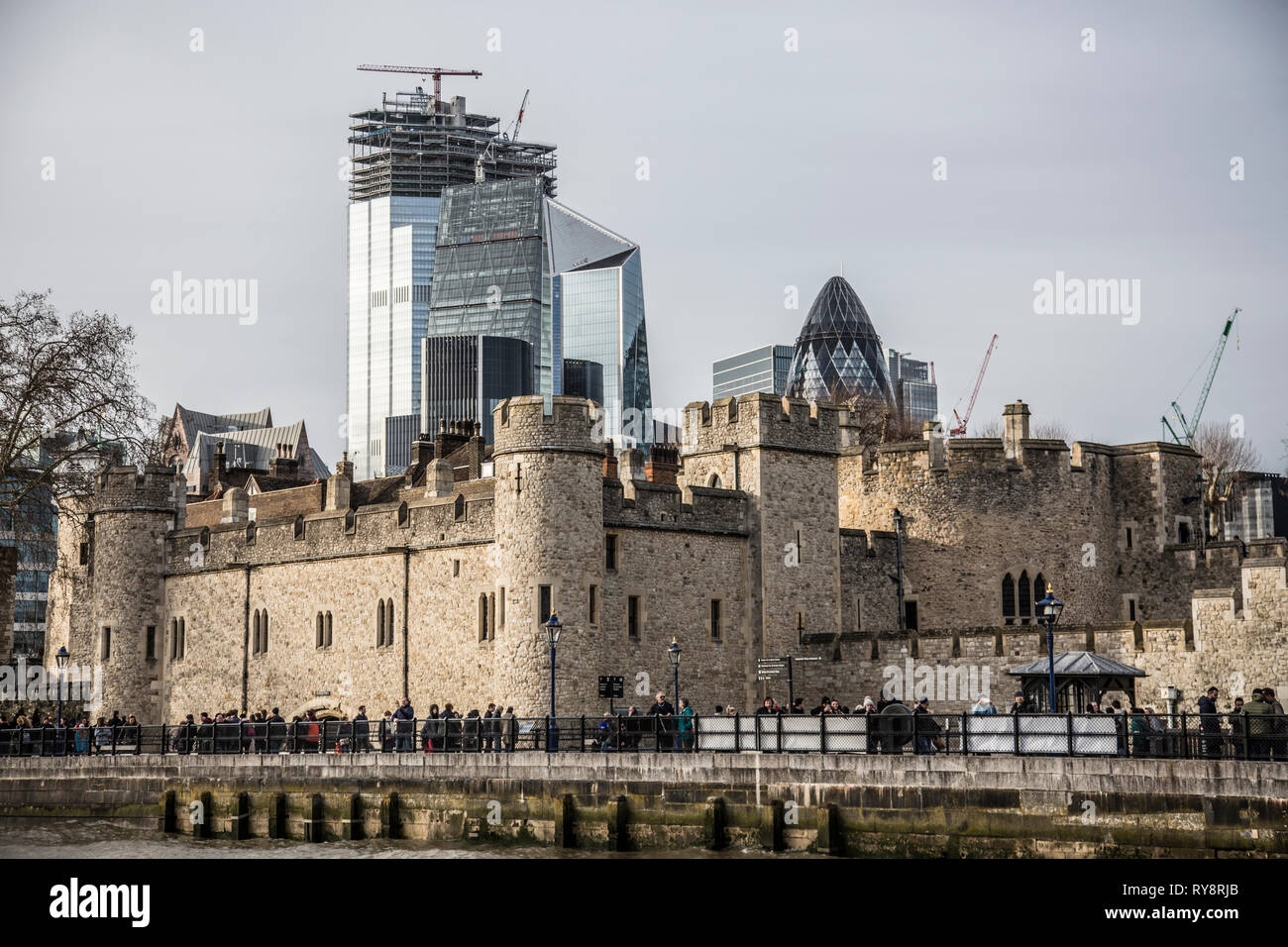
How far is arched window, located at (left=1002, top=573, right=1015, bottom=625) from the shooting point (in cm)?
5519

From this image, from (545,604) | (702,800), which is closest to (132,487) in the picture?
(545,604)

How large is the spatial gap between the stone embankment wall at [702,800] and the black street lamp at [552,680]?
0.58m

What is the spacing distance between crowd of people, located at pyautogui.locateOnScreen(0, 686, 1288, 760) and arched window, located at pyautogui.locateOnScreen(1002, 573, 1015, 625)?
837 centimetres

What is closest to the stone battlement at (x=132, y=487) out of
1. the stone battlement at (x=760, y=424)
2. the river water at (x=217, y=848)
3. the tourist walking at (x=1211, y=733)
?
the river water at (x=217, y=848)

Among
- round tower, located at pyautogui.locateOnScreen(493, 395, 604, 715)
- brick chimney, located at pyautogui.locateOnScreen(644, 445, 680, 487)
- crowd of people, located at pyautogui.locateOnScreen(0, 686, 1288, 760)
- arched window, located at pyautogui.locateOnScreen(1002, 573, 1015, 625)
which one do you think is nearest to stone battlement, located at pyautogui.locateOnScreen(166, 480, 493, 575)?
Answer: round tower, located at pyautogui.locateOnScreen(493, 395, 604, 715)

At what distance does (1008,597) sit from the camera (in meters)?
55.3

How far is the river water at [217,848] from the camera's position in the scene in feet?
117

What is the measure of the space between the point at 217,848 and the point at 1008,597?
25881 millimetres

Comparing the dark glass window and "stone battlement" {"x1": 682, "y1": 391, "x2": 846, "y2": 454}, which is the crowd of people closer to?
the dark glass window

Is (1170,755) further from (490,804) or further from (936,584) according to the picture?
(936,584)

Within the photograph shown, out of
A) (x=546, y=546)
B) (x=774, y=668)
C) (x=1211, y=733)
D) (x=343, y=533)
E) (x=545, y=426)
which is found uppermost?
(x=545, y=426)

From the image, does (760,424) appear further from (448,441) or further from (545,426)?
(448,441)
